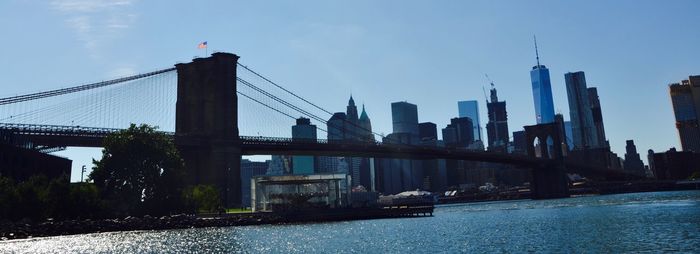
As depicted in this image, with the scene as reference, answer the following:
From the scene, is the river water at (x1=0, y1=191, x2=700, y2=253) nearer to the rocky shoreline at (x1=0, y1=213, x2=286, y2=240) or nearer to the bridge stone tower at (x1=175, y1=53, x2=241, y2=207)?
the rocky shoreline at (x1=0, y1=213, x2=286, y2=240)

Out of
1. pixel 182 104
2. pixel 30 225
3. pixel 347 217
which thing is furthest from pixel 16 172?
pixel 347 217

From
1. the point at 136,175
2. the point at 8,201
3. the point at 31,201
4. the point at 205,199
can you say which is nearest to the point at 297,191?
the point at 205,199

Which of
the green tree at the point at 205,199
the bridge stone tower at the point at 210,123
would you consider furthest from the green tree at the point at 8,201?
the bridge stone tower at the point at 210,123

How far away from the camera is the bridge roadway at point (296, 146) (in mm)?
78875

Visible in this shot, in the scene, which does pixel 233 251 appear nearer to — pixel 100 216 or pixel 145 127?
pixel 100 216

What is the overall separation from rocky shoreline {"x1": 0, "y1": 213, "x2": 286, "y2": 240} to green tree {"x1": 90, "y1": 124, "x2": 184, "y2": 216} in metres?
6.55

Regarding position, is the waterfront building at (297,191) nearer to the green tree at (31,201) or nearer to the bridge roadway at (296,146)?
the bridge roadway at (296,146)

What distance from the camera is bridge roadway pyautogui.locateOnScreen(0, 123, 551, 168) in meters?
78.9

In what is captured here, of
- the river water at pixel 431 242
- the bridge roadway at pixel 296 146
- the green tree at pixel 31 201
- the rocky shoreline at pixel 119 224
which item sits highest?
the bridge roadway at pixel 296 146

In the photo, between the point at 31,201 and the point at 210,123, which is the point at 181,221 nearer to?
the point at 31,201

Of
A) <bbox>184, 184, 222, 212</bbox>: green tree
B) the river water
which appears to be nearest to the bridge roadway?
<bbox>184, 184, 222, 212</bbox>: green tree

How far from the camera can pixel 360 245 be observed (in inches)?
1694

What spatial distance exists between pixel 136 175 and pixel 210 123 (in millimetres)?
23695

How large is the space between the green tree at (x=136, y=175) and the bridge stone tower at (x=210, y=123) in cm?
1382
